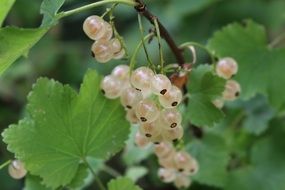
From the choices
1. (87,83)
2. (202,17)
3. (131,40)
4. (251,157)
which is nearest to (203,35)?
(202,17)

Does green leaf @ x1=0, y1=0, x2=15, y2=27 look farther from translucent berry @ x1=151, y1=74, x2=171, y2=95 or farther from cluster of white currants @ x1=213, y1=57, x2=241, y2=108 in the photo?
cluster of white currants @ x1=213, y1=57, x2=241, y2=108

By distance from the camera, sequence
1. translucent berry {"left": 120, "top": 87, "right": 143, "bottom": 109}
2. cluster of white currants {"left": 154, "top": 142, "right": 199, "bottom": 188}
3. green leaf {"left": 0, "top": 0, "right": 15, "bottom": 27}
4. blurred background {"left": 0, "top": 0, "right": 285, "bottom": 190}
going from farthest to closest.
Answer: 1. blurred background {"left": 0, "top": 0, "right": 285, "bottom": 190}
2. cluster of white currants {"left": 154, "top": 142, "right": 199, "bottom": 188}
3. translucent berry {"left": 120, "top": 87, "right": 143, "bottom": 109}
4. green leaf {"left": 0, "top": 0, "right": 15, "bottom": 27}

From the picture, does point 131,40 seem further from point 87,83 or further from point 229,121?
point 87,83

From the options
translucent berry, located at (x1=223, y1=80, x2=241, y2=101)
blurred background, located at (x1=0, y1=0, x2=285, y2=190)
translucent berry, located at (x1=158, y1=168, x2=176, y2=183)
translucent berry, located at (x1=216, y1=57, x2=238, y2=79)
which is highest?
translucent berry, located at (x1=216, y1=57, x2=238, y2=79)

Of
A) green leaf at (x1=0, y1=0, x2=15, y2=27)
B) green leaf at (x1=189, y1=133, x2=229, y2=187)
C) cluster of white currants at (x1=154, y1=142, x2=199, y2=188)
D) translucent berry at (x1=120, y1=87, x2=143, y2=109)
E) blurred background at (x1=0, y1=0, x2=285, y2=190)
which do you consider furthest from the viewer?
blurred background at (x1=0, y1=0, x2=285, y2=190)

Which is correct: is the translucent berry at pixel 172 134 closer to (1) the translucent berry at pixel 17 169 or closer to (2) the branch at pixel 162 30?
(2) the branch at pixel 162 30

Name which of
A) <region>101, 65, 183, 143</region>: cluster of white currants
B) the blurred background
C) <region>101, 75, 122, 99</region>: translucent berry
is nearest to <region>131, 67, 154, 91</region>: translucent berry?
<region>101, 65, 183, 143</region>: cluster of white currants
